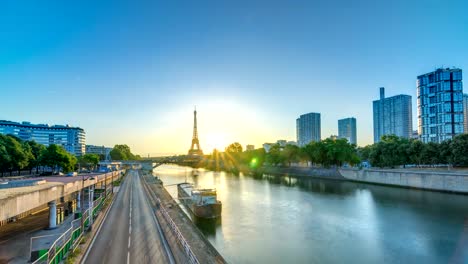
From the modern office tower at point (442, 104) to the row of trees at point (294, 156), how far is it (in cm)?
3457

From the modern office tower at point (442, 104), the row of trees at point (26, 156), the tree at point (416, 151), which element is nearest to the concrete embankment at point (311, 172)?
the tree at point (416, 151)

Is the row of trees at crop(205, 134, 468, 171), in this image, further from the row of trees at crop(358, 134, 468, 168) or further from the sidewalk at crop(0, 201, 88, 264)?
the sidewalk at crop(0, 201, 88, 264)

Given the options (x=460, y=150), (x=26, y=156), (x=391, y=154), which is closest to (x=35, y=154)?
(x=26, y=156)

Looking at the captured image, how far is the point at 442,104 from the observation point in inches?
4405

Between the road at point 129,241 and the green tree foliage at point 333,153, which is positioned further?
the green tree foliage at point 333,153

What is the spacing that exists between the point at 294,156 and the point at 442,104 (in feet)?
207

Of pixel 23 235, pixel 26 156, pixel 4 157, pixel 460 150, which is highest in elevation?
pixel 460 150

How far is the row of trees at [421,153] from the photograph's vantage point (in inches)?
2398

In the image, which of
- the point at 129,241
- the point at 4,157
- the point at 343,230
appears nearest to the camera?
the point at 129,241

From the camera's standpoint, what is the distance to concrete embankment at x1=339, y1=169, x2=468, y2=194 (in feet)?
182

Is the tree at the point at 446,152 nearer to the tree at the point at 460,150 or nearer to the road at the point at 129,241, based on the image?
the tree at the point at 460,150

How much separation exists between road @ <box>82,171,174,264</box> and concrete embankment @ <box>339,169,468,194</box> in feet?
195

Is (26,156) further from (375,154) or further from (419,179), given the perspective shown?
(375,154)

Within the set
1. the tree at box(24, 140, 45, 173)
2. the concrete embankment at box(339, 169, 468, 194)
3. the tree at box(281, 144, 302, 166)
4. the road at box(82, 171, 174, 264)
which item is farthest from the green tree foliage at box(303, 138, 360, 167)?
the tree at box(24, 140, 45, 173)
